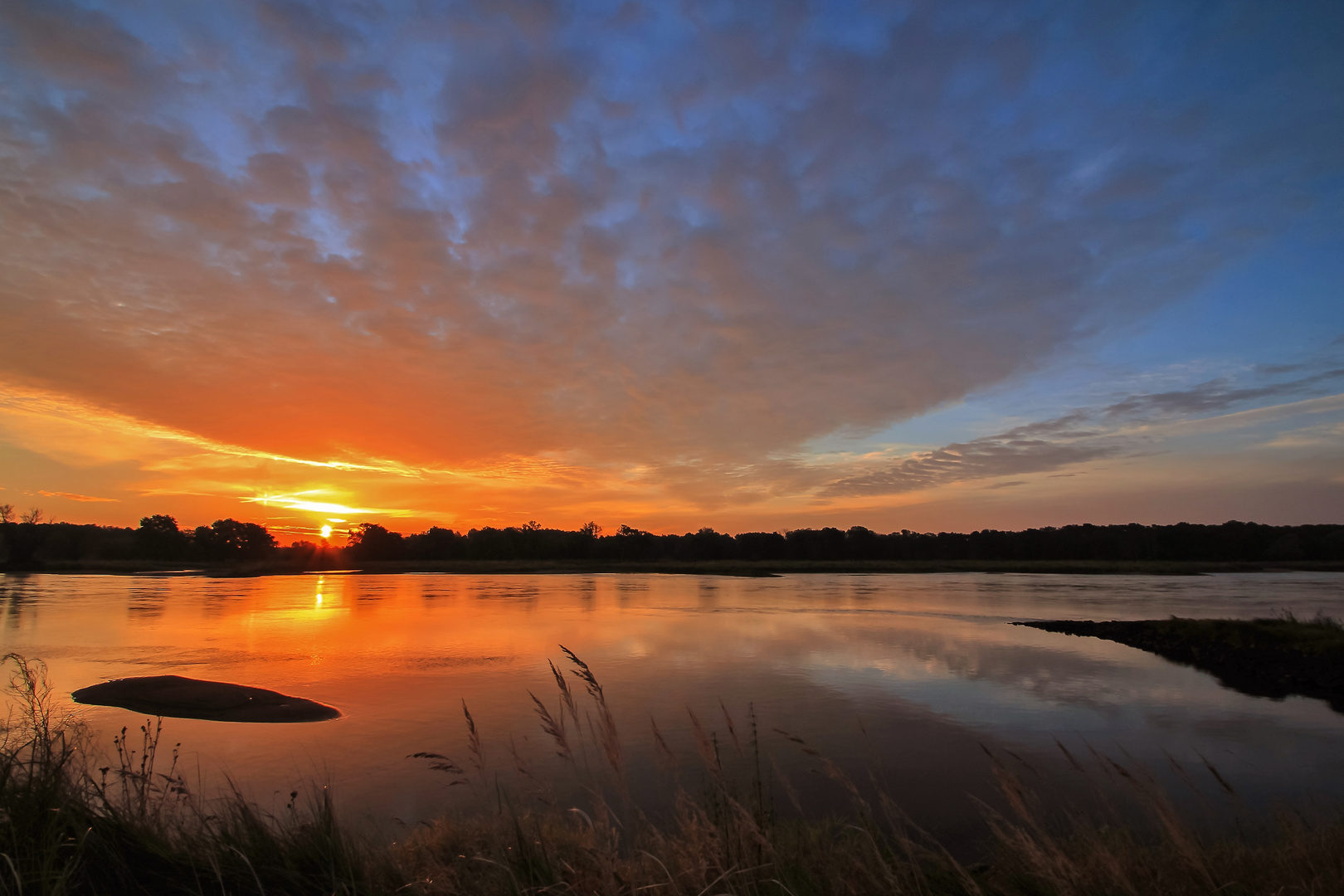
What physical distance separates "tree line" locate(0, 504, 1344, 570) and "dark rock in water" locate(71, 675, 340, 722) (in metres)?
120

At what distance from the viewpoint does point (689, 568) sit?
119m

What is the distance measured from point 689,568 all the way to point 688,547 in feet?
155

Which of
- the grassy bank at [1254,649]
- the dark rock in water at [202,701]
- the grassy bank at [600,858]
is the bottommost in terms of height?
the grassy bank at [1254,649]

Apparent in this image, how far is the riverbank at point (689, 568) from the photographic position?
3937 inches

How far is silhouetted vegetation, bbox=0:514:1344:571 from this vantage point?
125000mm

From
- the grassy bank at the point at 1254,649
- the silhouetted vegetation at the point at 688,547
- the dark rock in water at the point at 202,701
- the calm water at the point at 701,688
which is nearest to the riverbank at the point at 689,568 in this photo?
the silhouetted vegetation at the point at 688,547

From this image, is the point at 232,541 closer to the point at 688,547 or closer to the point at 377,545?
the point at 377,545

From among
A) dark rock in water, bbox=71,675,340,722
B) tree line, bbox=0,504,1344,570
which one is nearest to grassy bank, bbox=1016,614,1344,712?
dark rock in water, bbox=71,675,340,722

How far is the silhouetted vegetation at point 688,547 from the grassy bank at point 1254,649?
90.2 meters

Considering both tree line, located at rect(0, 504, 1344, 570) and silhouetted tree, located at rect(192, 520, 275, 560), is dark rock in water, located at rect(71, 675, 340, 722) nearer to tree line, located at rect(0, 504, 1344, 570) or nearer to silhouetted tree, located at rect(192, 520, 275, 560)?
tree line, located at rect(0, 504, 1344, 570)

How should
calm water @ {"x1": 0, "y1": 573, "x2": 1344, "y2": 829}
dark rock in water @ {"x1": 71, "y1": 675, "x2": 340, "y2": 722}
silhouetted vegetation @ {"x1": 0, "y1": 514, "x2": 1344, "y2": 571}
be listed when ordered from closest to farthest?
calm water @ {"x1": 0, "y1": 573, "x2": 1344, "y2": 829}
dark rock in water @ {"x1": 71, "y1": 675, "x2": 340, "y2": 722}
silhouetted vegetation @ {"x1": 0, "y1": 514, "x2": 1344, "y2": 571}

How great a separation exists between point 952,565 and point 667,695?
119840 mm

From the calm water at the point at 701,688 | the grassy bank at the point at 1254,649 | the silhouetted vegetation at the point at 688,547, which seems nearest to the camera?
the calm water at the point at 701,688

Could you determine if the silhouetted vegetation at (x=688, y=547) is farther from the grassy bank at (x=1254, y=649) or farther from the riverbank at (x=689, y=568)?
the grassy bank at (x=1254, y=649)
